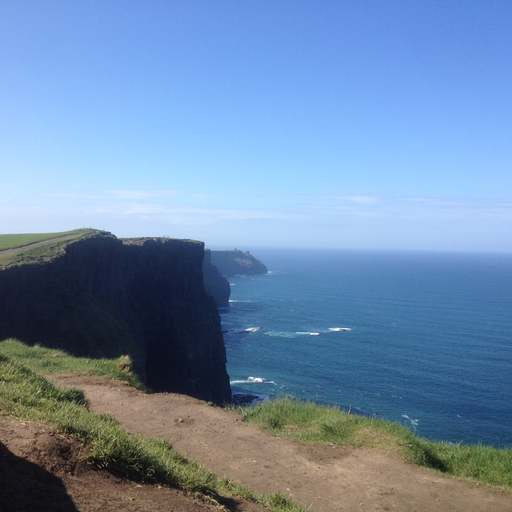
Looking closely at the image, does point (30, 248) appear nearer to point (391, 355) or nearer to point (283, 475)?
point (283, 475)

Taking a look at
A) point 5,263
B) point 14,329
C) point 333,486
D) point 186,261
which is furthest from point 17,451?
point 186,261

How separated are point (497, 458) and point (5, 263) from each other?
33039 millimetres

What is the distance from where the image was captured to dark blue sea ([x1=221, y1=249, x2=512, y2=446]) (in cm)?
4053

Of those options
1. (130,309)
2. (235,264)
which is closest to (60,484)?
(130,309)

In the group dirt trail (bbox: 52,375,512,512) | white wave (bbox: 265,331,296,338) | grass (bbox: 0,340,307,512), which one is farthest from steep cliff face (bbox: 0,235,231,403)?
white wave (bbox: 265,331,296,338)

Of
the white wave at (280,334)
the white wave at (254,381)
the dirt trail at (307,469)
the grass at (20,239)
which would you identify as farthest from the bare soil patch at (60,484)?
the white wave at (280,334)

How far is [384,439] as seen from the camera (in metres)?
9.25

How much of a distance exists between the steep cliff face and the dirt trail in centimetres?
1827

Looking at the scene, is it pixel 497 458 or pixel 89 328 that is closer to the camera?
pixel 497 458

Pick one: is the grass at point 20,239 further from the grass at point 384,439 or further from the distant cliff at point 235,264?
the distant cliff at point 235,264

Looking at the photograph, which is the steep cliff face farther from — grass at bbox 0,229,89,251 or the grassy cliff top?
grass at bbox 0,229,89,251

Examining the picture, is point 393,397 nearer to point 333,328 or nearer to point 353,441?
point 333,328

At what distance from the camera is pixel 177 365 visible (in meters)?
45.8

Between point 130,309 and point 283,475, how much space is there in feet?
132
